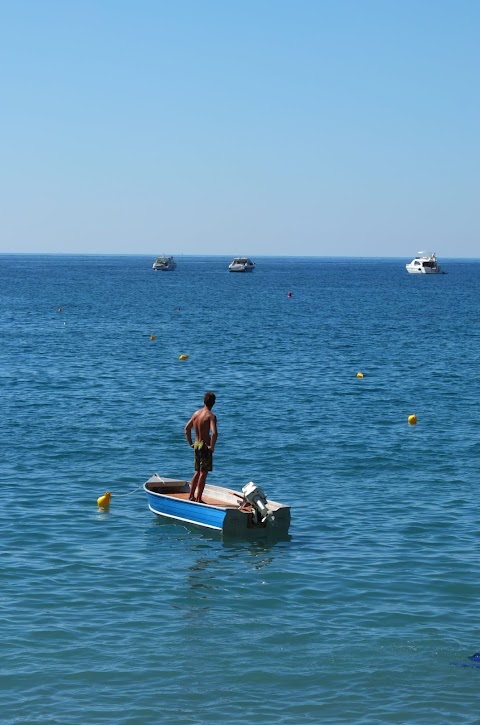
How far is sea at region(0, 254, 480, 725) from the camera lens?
1548 cm

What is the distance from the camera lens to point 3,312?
98750 mm

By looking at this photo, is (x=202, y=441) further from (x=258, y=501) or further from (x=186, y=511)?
(x=258, y=501)

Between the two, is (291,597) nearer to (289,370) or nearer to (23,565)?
(23,565)

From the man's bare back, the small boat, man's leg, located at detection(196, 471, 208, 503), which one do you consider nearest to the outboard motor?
the small boat

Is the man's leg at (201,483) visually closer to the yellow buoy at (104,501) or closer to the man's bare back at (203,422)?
the man's bare back at (203,422)

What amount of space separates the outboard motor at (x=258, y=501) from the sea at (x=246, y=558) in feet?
1.97

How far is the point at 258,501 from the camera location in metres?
22.9

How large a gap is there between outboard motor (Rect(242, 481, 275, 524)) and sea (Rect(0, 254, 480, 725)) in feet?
1.97

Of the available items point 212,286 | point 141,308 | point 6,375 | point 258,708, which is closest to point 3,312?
point 141,308

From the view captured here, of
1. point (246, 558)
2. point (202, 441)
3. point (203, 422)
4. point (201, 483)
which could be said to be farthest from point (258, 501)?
point (203, 422)

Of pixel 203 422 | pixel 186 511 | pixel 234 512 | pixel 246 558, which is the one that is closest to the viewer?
pixel 246 558

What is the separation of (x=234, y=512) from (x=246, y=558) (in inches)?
47.2

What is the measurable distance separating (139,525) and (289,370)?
30.7 meters

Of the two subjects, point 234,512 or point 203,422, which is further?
point 203,422
